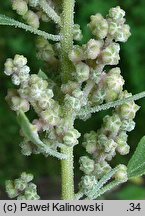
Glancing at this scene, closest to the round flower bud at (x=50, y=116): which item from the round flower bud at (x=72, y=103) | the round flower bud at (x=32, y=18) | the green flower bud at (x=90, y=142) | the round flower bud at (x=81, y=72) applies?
the round flower bud at (x=72, y=103)

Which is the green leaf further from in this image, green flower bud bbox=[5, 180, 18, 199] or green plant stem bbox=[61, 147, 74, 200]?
green flower bud bbox=[5, 180, 18, 199]

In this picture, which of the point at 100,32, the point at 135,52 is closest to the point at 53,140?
the point at 100,32

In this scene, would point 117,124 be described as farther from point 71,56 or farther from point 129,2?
point 129,2

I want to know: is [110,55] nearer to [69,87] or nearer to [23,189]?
[69,87]

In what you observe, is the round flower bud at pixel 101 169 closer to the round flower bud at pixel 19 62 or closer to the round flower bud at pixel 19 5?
the round flower bud at pixel 19 62

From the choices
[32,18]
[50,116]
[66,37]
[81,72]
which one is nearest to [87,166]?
[50,116]
